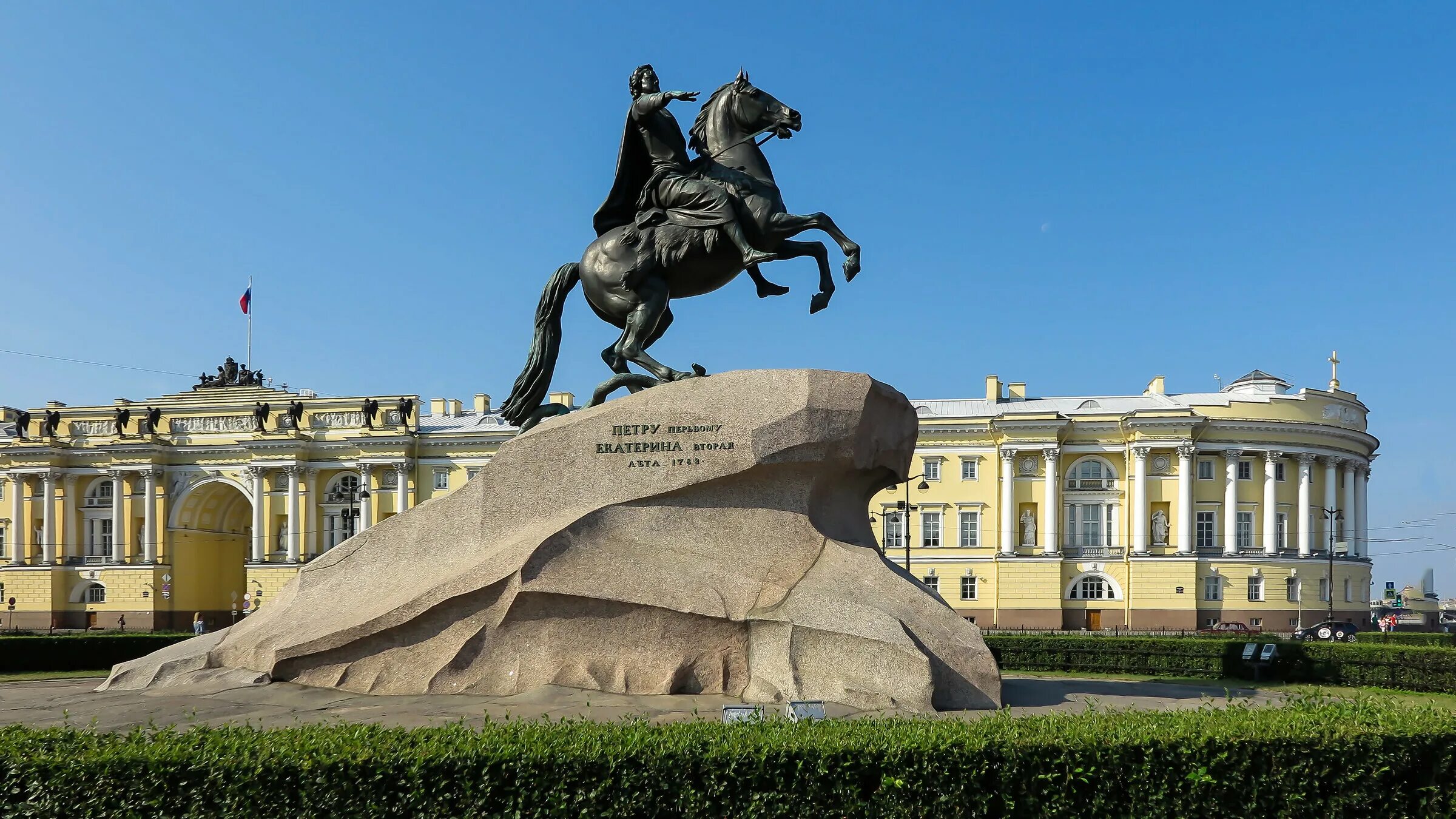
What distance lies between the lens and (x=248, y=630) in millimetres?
10352

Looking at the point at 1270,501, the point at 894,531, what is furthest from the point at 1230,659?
the point at 1270,501

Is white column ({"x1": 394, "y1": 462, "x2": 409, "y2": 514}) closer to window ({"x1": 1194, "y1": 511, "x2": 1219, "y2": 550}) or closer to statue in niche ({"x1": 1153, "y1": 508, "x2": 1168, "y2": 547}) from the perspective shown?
statue in niche ({"x1": 1153, "y1": 508, "x2": 1168, "y2": 547})

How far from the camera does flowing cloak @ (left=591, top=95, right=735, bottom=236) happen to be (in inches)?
446

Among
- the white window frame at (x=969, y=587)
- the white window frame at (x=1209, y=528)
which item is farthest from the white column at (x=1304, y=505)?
the white window frame at (x=969, y=587)

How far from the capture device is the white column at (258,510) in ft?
224

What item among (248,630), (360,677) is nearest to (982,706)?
(360,677)

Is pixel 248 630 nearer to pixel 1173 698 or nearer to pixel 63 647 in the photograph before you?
pixel 1173 698

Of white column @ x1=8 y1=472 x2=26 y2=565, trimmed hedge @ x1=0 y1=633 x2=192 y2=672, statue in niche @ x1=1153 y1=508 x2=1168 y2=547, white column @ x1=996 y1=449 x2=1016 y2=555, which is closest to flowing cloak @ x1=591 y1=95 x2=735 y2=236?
trimmed hedge @ x1=0 y1=633 x2=192 y2=672

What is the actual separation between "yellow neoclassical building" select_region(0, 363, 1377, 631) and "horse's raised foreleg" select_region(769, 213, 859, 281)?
49858 mm

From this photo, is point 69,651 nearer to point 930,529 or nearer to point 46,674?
point 46,674

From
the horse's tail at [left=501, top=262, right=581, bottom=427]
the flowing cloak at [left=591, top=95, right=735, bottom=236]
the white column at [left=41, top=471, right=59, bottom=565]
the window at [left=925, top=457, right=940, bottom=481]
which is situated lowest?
the white column at [left=41, top=471, right=59, bottom=565]

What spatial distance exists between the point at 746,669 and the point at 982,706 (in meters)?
2.01

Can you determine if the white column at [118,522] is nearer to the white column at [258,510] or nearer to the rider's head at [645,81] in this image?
the white column at [258,510]

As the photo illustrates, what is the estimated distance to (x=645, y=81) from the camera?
11695mm
